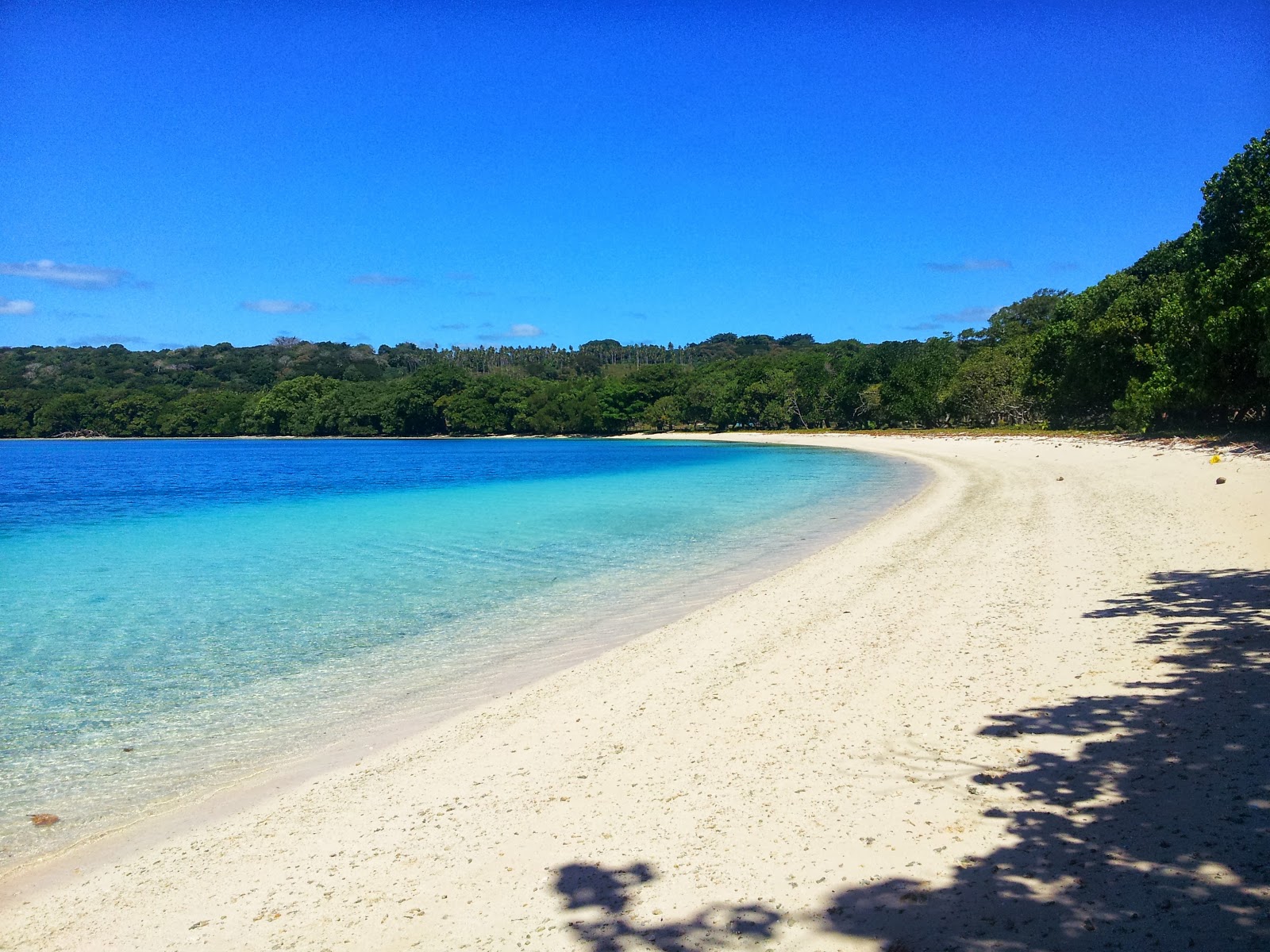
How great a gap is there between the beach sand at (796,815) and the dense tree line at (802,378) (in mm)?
20774

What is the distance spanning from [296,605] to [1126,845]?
10.3 metres

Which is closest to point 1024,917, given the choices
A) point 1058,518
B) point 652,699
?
point 652,699

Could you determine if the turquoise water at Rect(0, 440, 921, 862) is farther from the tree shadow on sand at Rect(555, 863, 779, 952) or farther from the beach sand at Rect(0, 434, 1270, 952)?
the tree shadow on sand at Rect(555, 863, 779, 952)

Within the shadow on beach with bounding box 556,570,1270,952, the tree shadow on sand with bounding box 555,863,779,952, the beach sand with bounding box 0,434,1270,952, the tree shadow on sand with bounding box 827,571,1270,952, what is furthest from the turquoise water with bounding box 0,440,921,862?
the tree shadow on sand with bounding box 827,571,1270,952

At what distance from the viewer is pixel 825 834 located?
149 inches

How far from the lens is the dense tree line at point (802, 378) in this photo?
25.7 metres

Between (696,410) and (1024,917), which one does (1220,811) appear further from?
(696,410)

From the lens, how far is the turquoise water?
5.95 metres

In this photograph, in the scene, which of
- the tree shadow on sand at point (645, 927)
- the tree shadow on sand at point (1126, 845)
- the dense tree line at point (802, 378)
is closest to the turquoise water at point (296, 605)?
the tree shadow on sand at point (645, 927)

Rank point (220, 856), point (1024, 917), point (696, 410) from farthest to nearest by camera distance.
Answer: point (696, 410)
point (220, 856)
point (1024, 917)

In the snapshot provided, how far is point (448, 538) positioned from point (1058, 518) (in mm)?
12476

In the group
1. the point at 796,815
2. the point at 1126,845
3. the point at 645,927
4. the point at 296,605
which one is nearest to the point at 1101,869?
the point at 1126,845

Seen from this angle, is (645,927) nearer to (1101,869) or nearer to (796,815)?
(796,815)

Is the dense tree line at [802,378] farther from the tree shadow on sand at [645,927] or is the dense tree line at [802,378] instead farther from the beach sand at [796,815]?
the tree shadow on sand at [645,927]
